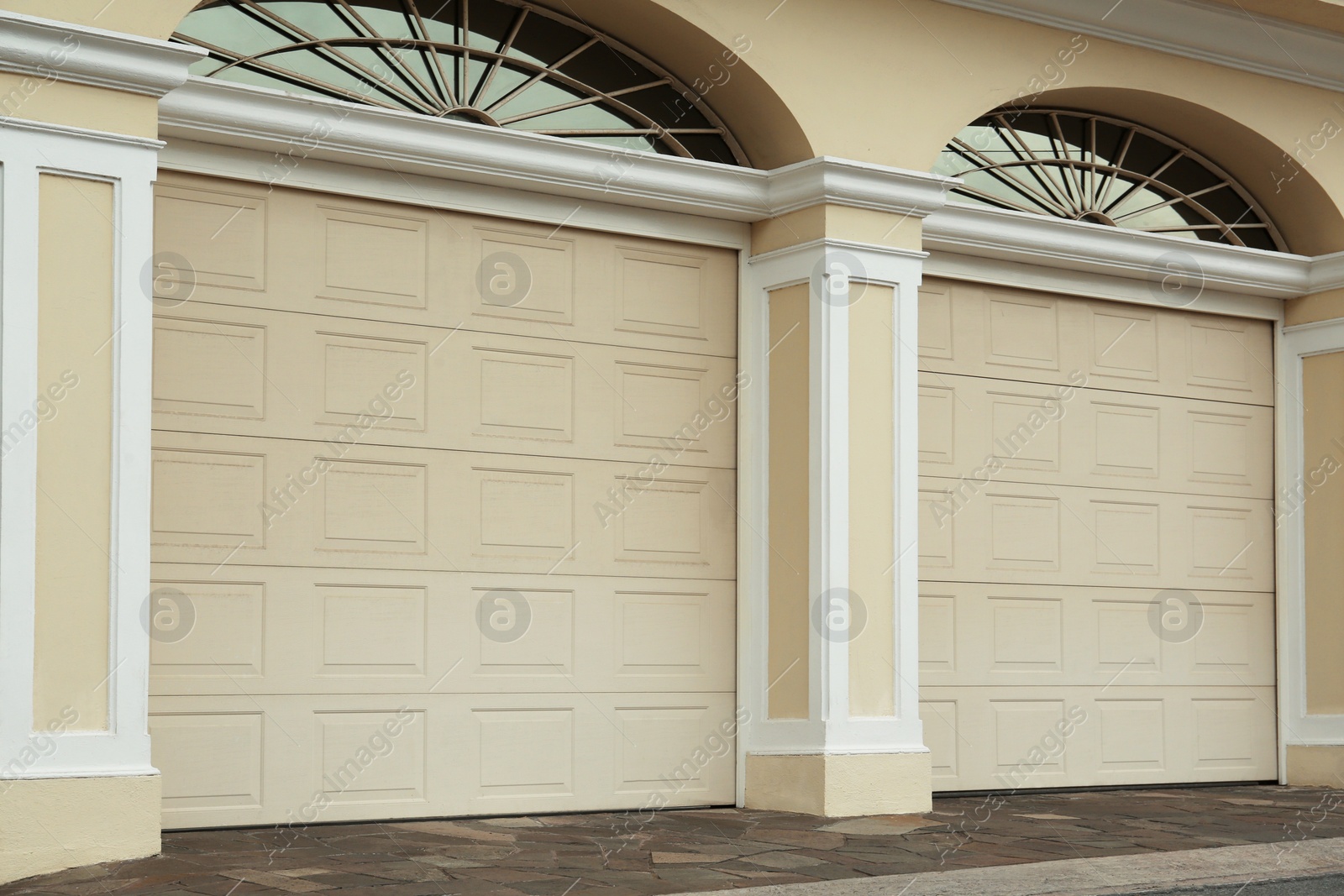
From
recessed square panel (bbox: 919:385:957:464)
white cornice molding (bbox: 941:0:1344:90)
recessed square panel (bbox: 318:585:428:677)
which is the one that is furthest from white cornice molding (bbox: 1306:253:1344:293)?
recessed square panel (bbox: 318:585:428:677)

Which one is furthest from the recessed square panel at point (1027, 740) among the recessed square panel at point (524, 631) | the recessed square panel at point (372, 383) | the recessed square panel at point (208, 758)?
the recessed square panel at point (208, 758)

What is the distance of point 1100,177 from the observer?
982 cm

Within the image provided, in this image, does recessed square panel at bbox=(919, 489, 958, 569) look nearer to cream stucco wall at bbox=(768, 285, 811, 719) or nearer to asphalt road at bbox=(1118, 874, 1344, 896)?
cream stucco wall at bbox=(768, 285, 811, 719)

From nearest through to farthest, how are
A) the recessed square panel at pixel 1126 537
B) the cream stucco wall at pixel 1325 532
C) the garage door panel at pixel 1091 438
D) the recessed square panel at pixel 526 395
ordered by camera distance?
the recessed square panel at pixel 526 395 → the garage door panel at pixel 1091 438 → the recessed square panel at pixel 1126 537 → the cream stucco wall at pixel 1325 532

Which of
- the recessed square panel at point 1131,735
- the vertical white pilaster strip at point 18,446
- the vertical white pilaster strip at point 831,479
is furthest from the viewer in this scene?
the recessed square panel at point 1131,735

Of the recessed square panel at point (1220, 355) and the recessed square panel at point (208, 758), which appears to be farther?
the recessed square panel at point (1220, 355)

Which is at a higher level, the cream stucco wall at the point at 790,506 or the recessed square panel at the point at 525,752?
the cream stucco wall at the point at 790,506

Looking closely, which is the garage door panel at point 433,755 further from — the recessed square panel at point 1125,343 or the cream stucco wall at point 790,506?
the recessed square panel at point 1125,343

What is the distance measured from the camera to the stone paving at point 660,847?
5.70 meters

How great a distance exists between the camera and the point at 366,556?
747 centimetres

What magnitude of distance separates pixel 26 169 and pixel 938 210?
4.87 metres

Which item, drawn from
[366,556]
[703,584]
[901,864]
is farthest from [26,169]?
[901,864]
